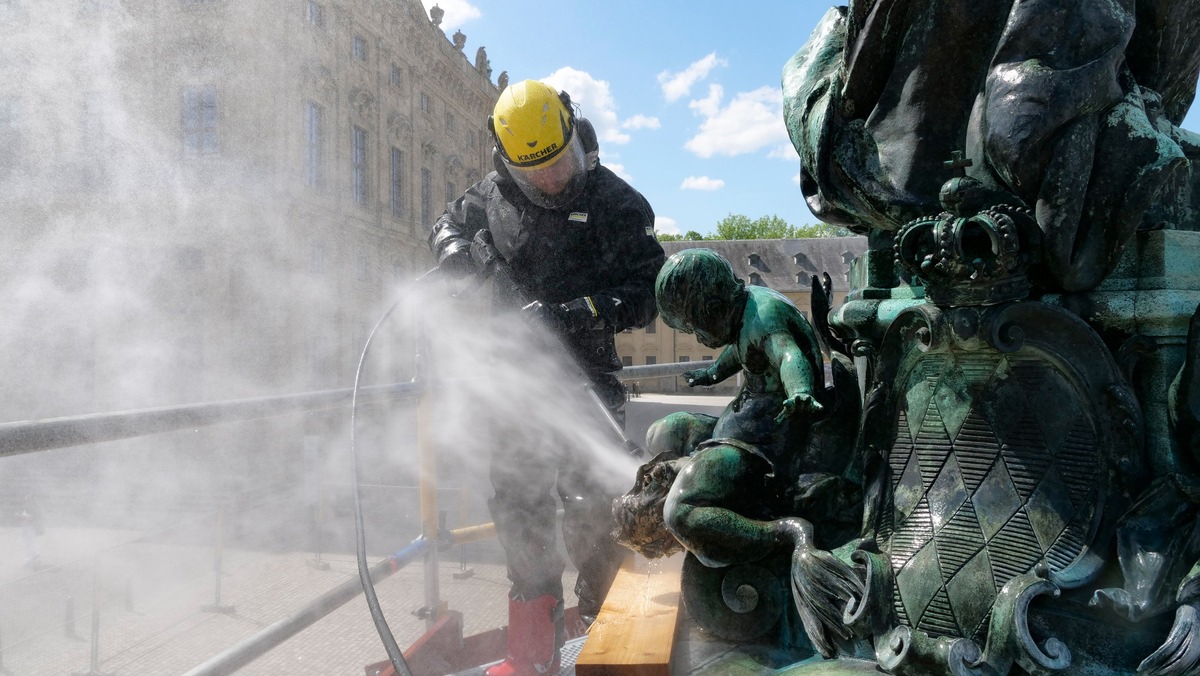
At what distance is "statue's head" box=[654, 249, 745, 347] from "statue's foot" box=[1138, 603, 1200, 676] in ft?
3.11

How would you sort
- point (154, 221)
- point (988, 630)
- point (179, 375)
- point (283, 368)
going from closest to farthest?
point (988, 630) < point (179, 375) < point (154, 221) < point (283, 368)

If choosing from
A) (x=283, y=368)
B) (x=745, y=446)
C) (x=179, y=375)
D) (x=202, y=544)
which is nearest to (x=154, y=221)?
(x=179, y=375)

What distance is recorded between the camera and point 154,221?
12859 mm

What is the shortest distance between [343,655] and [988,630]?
168 inches

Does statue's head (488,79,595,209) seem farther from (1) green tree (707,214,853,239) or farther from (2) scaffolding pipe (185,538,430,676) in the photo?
(1) green tree (707,214,853,239)

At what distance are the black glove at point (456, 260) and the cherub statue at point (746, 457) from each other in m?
1.73

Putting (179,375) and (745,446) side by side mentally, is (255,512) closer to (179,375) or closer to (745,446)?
(179,375)

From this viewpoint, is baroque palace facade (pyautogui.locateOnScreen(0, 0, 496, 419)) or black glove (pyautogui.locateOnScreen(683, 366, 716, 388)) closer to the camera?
black glove (pyautogui.locateOnScreen(683, 366, 716, 388))

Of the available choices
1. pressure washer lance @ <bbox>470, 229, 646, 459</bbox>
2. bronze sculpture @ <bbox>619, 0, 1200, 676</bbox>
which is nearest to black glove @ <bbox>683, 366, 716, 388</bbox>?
bronze sculpture @ <bbox>619, 0, 1200, 676</bbox>

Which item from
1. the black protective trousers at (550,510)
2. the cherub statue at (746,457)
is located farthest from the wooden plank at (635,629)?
the black protective trousers at (550,510)

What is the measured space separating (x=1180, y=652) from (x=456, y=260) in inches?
109

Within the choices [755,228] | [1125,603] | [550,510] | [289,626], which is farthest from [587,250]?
[755,228]

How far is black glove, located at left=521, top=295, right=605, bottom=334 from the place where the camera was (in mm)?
3139

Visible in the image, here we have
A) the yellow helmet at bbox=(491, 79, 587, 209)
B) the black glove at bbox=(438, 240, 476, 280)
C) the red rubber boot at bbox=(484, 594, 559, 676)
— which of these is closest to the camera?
the yellow helmet at bbox=(491, 79, 587, 209)
